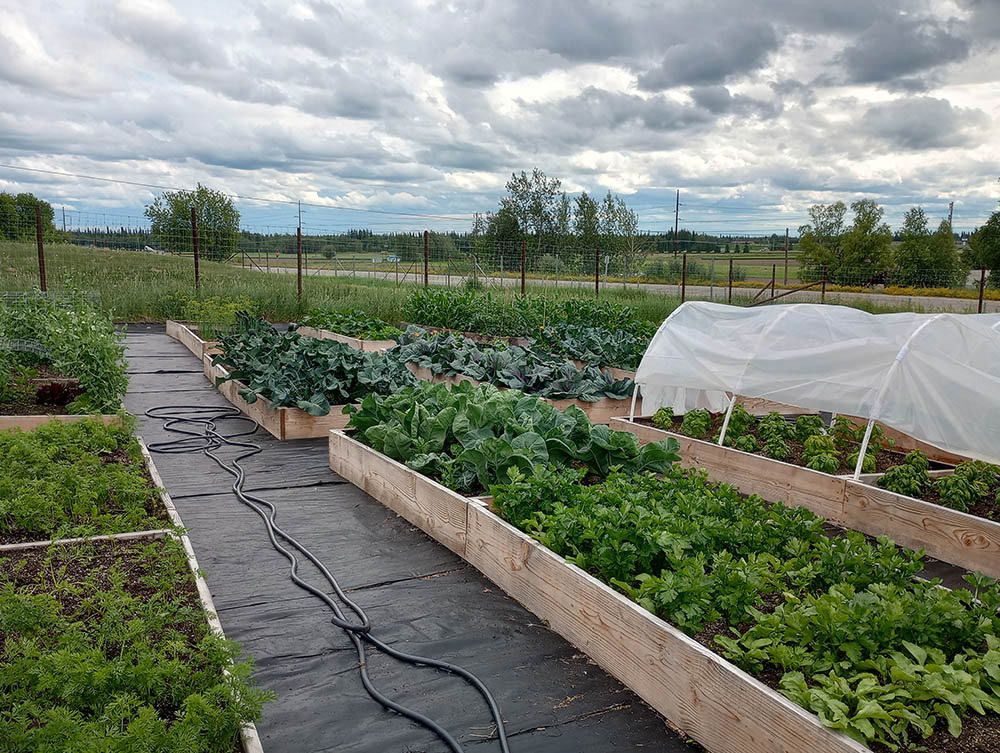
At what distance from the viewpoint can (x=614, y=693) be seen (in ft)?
8.78

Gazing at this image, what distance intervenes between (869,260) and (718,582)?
108 ft

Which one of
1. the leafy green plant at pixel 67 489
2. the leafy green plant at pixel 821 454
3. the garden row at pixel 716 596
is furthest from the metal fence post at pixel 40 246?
the leafy green plant at pixel 821 454

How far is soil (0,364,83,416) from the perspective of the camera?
5832 millimetres

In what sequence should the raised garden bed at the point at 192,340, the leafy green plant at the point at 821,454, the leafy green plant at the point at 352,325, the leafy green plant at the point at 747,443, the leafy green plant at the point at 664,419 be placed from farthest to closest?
the leafy green plant at the point at 352,325
the raised garden bed at the point at 192,340
the leafy green plant at the point at 664,419
the leafy green plant at the point at 747,443
the leafy green plant at the point at 821,454

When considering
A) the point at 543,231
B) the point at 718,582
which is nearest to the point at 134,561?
the point at 718,582

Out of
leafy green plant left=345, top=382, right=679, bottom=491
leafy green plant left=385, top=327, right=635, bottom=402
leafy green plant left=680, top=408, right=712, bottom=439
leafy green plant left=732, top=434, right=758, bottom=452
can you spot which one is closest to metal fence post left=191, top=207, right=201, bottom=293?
leafy green plant left=385, top=327, right=635, bottom=402

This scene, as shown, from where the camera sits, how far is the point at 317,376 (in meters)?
6.70

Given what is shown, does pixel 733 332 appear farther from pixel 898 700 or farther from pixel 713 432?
pixel 898 700

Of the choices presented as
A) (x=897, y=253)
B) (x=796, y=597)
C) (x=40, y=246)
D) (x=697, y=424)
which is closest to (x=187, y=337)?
(x=40, y=246)

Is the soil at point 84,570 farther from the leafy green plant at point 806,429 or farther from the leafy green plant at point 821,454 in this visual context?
the leafy green plant at point 806,429

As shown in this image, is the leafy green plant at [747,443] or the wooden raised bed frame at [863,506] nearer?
the wooden raised bed frame at [863,506]

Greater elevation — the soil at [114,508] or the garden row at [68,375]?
the garden row at [68,375]

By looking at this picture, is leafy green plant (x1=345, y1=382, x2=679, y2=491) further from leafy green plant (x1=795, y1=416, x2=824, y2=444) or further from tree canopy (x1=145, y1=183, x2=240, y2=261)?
tree canopy (x1=145, y1=183, x2=240, y2=261)

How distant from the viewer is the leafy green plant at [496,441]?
4199 mm
